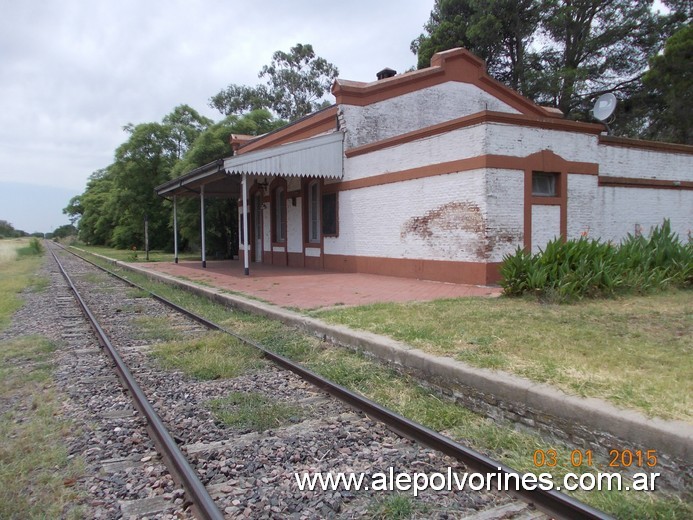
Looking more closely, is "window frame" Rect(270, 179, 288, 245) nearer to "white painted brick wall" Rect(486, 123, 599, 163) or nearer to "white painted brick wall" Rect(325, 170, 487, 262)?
"white painted brick wall" Rect(325, 170, 487, 262)

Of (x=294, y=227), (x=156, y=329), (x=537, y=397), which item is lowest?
(x=156, y=329)

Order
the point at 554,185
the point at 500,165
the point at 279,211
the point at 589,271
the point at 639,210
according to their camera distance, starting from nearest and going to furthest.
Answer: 1. the point at 589,271
2. the point at 500,165
3. the point at 554,185
4. the point at 639,210
5. the point at 279,211

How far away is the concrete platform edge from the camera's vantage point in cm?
317

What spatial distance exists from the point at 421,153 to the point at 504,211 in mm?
2748

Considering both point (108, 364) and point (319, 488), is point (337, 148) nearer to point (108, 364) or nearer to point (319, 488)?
point (108, 364)

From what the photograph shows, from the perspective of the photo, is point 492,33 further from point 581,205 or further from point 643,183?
point 581,205

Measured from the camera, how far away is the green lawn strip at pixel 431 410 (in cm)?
296

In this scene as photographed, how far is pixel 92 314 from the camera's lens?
995cm

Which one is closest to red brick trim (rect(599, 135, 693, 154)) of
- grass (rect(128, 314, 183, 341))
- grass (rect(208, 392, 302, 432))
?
grass (rect(128, 314, 183, 341))

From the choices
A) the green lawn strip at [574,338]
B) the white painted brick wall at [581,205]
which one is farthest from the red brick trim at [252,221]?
the green lawn strip at [574,338]

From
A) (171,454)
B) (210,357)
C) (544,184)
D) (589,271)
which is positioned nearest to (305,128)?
(544,184)

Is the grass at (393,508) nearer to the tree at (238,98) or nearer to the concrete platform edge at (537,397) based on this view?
the concrete platform edge at (537,397)

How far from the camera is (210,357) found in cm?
632

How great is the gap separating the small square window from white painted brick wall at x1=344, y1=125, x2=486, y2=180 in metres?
1.65
